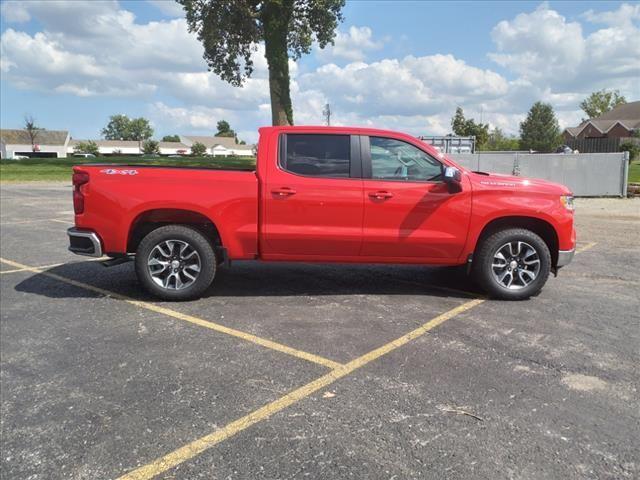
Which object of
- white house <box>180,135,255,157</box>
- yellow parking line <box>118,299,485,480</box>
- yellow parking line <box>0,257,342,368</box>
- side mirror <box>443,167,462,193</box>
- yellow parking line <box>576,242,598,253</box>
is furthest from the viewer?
white house <box>180,135,255,157</box>

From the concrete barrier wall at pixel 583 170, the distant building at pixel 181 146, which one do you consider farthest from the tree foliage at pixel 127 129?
the concrete barrier wall at pixel 583 170

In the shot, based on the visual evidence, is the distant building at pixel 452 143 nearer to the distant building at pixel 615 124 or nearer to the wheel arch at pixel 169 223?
the wheel arch at pixel 169 223

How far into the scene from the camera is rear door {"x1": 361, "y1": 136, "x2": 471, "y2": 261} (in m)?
5.37

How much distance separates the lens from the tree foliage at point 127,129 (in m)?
147

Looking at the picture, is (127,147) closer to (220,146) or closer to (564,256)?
(220,146)

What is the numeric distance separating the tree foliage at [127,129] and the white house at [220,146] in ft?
35.2

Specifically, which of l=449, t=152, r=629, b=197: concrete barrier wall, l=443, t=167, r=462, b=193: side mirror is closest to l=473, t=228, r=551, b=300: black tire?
l=443, t=167, r=462, b=193: side mirror

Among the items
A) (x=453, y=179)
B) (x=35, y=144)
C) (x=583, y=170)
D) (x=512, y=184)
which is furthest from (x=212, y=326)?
(x=35, y=144)

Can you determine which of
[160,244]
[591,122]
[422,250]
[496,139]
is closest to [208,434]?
[160,244]

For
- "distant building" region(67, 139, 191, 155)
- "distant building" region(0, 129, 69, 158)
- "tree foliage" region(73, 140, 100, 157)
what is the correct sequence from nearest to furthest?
"distant building" region(0, 129, 69, 158) → "tree foliage" region(73, 140, 100, 157) → "distant building" region(67, 139, 191, 155)

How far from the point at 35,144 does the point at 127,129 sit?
49959mm

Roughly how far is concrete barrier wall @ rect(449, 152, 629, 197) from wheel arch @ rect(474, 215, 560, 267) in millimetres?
13480

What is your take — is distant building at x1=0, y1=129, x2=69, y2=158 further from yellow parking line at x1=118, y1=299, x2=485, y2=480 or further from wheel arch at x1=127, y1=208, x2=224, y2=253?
yellow parking line at x1=118, y1=299, x2=485, y2=480

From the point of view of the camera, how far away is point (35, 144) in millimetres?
98938
